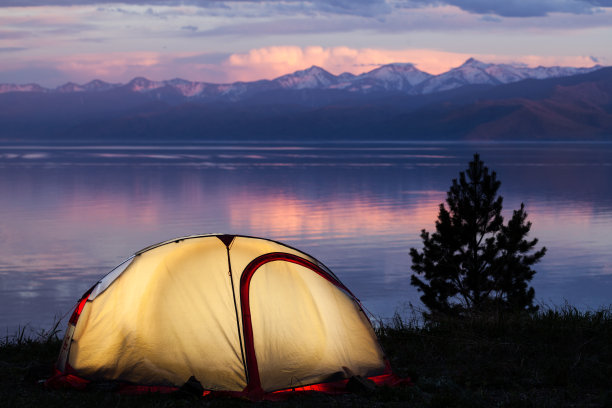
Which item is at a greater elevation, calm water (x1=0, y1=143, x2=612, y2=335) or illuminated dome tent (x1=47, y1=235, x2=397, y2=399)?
illuminated dome tent (x1=47, y1=235, x2=397, y2=399)

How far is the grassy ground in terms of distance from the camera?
26.0 feet

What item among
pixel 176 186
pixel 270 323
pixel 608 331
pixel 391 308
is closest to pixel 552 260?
pixel 391 308

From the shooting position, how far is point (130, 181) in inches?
3125

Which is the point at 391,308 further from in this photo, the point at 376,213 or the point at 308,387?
the point at 376,213

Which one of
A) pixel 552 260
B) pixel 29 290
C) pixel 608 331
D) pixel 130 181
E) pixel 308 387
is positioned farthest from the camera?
pixel 130 181

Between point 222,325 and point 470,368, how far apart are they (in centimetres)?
292

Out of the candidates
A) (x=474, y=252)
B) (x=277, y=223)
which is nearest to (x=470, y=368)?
(x=474, y=252)

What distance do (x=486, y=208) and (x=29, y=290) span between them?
15156mm

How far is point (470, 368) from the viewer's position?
30.0 feet

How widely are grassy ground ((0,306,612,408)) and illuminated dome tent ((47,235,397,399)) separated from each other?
45 cm

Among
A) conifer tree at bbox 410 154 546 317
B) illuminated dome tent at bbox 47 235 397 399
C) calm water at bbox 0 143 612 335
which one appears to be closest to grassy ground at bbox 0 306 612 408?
illuminated dome tent at bbox 47 235 397 399

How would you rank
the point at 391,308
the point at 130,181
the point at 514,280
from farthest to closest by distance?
1. the point at 130,181
2. the point at 391,308
3. the point at 514,280

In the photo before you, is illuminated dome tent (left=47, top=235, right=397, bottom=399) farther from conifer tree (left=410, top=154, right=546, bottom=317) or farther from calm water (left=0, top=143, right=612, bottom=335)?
calm water (left=0, top=143, right=612, bottom=335)

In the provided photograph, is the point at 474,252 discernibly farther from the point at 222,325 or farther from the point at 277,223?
the point at 277,223
